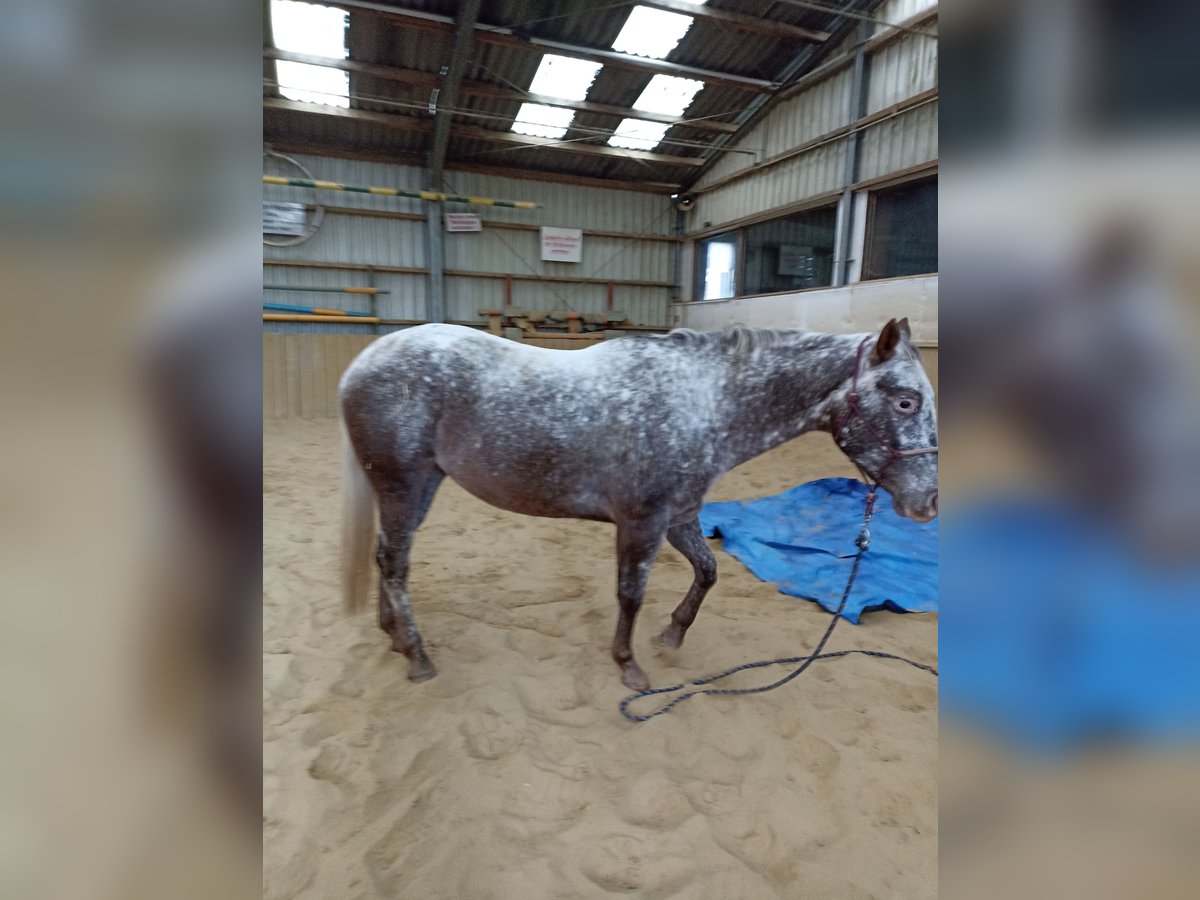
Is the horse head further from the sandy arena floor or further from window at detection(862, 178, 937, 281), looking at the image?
window at detection(862, 178, 937, 281)

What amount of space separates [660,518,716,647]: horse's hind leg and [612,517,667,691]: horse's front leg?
276 mm

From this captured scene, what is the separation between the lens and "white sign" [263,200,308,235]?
9.28 meters

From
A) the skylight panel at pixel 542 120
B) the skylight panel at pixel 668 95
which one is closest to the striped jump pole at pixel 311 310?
the skylight panel at pixel 542 120

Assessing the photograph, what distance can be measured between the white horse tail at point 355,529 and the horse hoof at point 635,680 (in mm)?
1101

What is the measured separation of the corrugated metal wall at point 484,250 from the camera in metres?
9.77

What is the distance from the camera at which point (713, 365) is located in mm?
2062

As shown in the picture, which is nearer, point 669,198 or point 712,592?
point 712,592

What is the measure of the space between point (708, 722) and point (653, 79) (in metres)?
9.27

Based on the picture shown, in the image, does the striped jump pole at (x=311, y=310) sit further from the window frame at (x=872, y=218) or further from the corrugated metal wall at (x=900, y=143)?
the corrugated metal wall at (x=900, y=143)

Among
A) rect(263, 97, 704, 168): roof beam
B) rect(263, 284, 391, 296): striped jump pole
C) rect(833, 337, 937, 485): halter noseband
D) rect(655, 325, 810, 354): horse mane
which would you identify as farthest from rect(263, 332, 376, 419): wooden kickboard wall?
rect(833, 337, 937, 485): halter noseband

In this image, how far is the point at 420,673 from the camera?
6.98 feet
